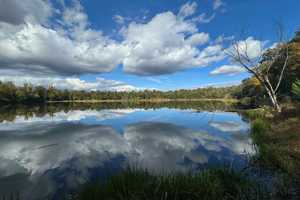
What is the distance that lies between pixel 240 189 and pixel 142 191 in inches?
105

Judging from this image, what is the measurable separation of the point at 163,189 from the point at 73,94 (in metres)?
143

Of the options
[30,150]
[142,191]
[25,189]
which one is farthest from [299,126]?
[30,150]

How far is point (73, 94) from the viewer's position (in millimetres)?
139375

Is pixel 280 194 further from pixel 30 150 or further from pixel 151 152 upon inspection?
pixel 30 150

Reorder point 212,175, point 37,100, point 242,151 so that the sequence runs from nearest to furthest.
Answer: point 212,175
point 242,151
point 37,100

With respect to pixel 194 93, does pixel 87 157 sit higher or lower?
lower

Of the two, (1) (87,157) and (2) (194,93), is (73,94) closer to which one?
(2) (194,93)

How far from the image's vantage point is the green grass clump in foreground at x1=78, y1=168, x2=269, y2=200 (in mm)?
4844

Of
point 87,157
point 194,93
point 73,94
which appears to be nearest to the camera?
point 87,157

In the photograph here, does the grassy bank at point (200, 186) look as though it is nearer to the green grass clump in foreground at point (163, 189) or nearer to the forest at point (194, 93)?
the green grass clump in foreground at point (163, 189)

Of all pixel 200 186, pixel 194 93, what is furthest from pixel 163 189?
pixel 194 93

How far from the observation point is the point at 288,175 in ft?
22.1

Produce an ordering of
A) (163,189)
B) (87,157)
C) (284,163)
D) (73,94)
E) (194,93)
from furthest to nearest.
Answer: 1. (194,93)
2. (73,94)
3. (87,157)
4. (284,163)
5. (163,189)

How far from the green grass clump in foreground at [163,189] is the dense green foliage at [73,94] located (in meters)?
97.7
